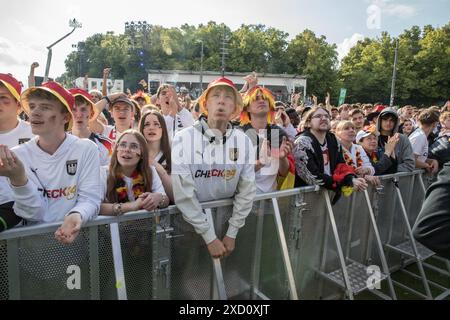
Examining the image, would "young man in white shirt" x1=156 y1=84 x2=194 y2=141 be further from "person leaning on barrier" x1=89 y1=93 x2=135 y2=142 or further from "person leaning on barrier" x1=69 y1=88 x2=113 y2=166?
"person leaning on barrier" x1=69 y1=88 x2=113 y2=166

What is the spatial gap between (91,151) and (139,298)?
1118 mm

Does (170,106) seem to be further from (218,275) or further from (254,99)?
(218,275)

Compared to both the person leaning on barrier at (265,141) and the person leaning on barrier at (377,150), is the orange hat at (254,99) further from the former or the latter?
the person leaning on barrier at (377,150)

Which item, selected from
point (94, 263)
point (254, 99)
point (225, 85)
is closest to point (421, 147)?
point (254, 99)

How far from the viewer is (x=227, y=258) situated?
8.82 ft

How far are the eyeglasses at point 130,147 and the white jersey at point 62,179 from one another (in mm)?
377

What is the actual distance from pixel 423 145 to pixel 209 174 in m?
4.29

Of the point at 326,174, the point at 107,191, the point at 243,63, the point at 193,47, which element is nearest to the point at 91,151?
the point at 107,191

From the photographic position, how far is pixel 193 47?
68688 millimetres

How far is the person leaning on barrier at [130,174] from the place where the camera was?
2.58 m

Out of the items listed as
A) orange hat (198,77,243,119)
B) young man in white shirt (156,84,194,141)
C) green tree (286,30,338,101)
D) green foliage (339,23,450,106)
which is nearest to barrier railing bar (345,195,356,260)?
orange hat (198,77,243,119)

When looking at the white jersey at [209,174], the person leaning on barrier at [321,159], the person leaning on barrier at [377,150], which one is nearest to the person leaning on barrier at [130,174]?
the white jersey at [209,174]

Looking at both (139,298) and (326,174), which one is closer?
(139,298)
